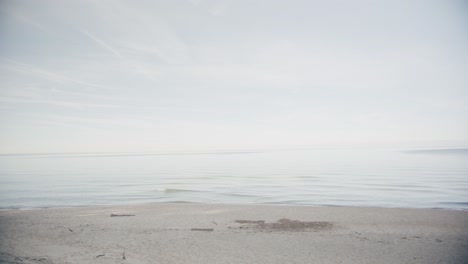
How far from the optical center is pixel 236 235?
1281 centimetres

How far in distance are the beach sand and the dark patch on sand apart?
50mm

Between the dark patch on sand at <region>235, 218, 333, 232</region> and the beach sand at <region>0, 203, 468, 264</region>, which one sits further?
the dark patch on sand at <region>235, 218, 333, 232</region>

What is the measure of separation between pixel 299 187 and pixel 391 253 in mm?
20782

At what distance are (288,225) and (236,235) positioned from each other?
3.18m

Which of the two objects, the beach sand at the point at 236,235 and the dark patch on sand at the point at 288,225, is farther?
the dark patch on sand at the point at 288,225

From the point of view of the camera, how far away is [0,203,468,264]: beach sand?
392 inches

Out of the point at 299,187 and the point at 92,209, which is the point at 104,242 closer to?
the point at 92,209

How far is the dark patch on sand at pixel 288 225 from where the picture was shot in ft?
45.5

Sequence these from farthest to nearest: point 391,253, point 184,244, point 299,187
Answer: point 299,187, point 184,244, point 391,253

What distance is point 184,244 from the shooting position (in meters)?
11.5

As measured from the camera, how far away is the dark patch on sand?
547 inches

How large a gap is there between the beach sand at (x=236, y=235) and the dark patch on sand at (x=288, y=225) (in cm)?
5

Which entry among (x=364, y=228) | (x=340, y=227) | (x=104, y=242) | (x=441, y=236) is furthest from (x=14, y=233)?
(x=441, y=236)

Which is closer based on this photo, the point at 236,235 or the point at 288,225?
the point at 236,235
